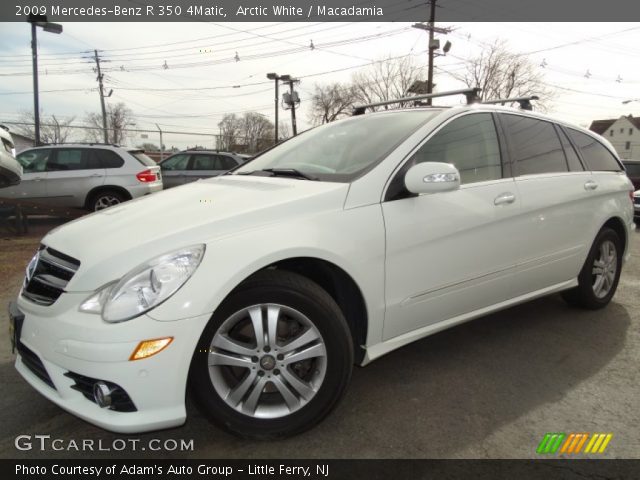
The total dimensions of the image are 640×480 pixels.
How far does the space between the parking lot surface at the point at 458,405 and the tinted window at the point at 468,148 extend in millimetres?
1258

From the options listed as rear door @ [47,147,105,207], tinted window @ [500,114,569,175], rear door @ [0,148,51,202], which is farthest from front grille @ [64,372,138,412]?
rear door @ [0,148,51,202]

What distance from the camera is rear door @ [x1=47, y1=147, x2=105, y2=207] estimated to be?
9039 mm

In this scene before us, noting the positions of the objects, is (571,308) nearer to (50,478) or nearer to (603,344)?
(603,344)

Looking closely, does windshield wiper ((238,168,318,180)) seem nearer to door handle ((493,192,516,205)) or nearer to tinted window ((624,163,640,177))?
door handle ((493,192,516,205))

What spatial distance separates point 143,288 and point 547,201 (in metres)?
2.80

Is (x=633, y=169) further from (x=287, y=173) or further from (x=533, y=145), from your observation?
(x=287, y=173)

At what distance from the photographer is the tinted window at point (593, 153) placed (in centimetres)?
390

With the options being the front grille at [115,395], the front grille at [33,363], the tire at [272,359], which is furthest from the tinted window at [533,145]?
the front grille at [33,363]

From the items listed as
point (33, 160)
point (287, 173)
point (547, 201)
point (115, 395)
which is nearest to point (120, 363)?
point (115, 395)

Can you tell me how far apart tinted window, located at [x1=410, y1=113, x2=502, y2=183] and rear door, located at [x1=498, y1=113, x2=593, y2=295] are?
19cm

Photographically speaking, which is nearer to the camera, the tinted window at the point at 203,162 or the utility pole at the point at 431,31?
the tinted window at the point at 203,162

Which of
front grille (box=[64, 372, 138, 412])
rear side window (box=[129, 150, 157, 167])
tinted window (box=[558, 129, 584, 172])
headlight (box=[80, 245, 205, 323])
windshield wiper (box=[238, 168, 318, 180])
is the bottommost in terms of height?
front grille (box=[64, 372, 138, 412])

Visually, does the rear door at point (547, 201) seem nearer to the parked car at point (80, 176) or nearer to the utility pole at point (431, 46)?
the parked car at point (80, 176)

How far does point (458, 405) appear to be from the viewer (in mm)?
Answer: 2578
